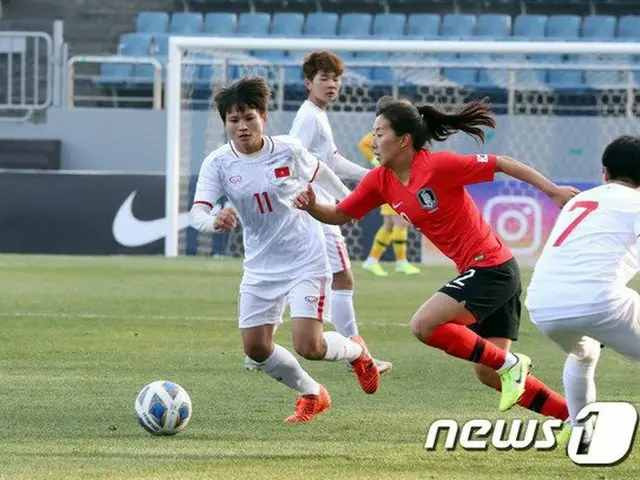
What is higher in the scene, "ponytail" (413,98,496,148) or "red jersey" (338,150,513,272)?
"ponytail" (413,98,496,148)

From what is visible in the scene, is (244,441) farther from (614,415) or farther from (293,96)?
(293,96)

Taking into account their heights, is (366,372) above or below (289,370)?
below

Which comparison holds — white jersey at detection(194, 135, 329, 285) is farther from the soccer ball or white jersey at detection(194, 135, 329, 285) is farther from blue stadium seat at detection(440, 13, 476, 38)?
blue stadium seat at detection(440, 13, 476, 38)

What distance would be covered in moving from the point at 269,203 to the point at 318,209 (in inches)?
19.8

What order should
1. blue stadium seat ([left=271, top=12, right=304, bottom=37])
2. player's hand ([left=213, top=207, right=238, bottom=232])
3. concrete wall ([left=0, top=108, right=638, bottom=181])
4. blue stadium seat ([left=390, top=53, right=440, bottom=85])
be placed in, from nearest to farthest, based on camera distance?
player's hand ([left=213, top=207, right=238, bottom=232]) → concrete wall ([left=0, top=108, right=638, bottom=181]) → blue stadium seat ([left=390, top=53, right=440, bottom=85]) → blue stadium seat ([left=271, top=12, right=304, bottom=37])

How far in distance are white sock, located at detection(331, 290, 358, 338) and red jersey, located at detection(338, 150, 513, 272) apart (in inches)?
108

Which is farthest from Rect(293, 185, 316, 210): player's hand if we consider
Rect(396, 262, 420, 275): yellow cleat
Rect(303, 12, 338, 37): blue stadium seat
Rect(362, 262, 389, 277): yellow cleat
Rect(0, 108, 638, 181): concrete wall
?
Rect(303, 12, 338, 37): blue stadium seat

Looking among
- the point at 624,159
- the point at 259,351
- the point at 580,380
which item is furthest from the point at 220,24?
the point at 624,159

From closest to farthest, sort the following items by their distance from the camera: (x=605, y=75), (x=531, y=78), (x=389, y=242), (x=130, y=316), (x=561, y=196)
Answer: (x=561, y=196) → (x=130, y=316) → (x=389, y=242) → (x=605, y=75) → (x=531, y=78)

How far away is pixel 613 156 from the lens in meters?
6.18

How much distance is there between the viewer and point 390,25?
A: 85.6ft

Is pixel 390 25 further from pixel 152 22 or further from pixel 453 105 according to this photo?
pixel 453 105

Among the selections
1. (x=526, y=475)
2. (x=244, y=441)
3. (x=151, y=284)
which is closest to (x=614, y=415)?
(x=526, y=475)

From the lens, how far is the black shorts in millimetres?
7039
